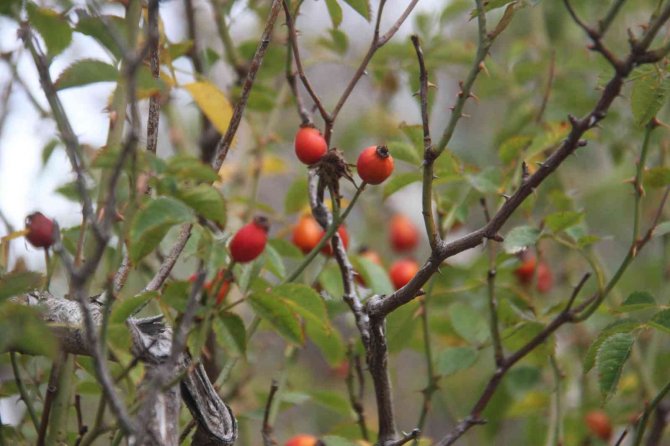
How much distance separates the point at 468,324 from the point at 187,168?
804mm

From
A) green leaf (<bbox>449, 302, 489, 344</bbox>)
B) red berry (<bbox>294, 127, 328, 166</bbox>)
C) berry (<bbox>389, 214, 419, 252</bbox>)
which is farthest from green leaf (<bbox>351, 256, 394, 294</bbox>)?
berry (<bbox>389, 214, 419, 252</bbox>)

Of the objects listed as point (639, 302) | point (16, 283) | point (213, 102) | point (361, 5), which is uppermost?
point (361, 5)

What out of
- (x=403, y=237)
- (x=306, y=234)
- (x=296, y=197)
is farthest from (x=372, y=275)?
(x=403, y=237)

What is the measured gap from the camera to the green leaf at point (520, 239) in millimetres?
1070

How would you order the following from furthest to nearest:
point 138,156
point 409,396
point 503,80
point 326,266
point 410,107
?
1. point 410,107
2. point 409,396
3. point 503,80
4. point 326,266
5. point 138,156

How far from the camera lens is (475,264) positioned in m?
1.61

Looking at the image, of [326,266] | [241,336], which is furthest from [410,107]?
[241,336]

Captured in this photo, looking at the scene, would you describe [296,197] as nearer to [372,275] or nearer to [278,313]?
[372,275]

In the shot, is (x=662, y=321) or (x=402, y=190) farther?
(x=402, y=190)

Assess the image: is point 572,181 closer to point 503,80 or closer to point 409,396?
point 503,80

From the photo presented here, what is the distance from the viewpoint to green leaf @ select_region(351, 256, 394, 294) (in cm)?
136

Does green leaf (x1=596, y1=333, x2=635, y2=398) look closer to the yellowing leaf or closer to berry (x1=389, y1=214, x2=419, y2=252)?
the yellowing leaf

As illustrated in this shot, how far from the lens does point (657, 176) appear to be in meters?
1.19

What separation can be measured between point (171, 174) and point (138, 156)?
3 centimetres
